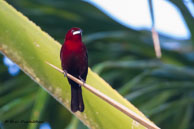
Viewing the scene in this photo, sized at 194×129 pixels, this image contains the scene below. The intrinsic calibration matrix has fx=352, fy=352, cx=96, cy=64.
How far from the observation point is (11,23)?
0.52 meters

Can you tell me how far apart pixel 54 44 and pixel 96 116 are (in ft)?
0.42

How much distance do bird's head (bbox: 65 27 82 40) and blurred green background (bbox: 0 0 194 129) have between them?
0.15ft

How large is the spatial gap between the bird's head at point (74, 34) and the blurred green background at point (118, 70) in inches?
1.8

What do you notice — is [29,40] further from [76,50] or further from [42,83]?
[76,50]

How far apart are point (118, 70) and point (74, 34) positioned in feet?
0.64

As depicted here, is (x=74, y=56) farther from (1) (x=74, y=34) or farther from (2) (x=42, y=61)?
(2) (x=42, y=61)

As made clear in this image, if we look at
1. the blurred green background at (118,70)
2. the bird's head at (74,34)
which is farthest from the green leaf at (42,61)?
the bird's head at (74,34)

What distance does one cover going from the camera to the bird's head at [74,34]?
0.94 m

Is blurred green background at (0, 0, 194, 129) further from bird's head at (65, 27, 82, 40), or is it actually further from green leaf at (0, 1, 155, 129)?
green leaf at (0, 1, 155, 129)

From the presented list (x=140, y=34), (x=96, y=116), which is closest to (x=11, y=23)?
(x=96, y=116)

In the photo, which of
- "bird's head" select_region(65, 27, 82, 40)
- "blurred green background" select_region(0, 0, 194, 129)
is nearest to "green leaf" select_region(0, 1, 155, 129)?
"blurred green background" select_region(0, 0, 194, 129)

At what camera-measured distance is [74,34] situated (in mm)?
946

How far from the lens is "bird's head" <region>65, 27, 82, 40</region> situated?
0.94 metres

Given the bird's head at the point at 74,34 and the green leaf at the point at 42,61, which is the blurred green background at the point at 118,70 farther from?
the green leaf at the point at 42,61
